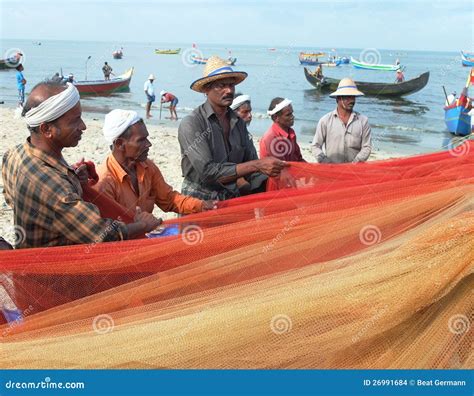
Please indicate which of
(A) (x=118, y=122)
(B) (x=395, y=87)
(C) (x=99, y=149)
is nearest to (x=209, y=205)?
(A) (x=118, y=122)

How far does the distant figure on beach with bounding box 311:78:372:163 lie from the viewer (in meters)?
5.32

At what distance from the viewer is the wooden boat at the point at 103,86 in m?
29.1

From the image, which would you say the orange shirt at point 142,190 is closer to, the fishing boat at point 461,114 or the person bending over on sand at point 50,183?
the person bending over on sand at point 50,183

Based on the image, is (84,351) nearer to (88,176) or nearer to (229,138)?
(88,176)

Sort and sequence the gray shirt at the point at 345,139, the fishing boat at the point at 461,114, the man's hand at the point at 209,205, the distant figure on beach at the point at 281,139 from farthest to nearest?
the fishing boat at the point at 461,114
the gray shirt at the point at 345,139
the distant figure on beach at the point at 281,139
the man's hand at the point at 209,205

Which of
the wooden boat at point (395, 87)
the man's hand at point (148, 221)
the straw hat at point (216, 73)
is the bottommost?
the man's hand at point (148, 221)

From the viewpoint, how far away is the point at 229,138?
3922mm

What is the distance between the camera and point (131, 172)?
3420 millimetres

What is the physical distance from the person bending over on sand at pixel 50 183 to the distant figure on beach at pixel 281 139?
230cm

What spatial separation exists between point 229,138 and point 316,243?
5.05 feet

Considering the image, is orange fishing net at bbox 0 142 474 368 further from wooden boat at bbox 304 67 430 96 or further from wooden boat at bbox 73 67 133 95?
wooden boat at bbox 304 67 430 96

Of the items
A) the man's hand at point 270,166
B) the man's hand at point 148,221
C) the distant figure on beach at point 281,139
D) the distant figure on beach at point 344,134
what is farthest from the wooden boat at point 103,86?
the man's hand at point 148,221

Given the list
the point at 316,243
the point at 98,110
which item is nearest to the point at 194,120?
the point at 316,243

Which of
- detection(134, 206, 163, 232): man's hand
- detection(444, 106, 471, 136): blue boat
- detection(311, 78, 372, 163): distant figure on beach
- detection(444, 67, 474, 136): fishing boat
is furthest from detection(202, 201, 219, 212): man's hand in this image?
detection(444, 106, 471, 136): blue boat
